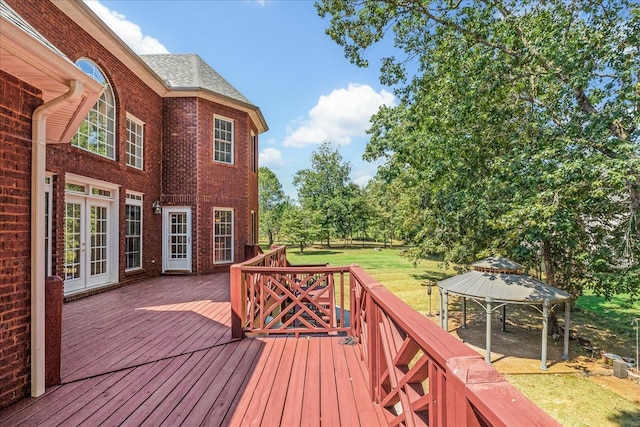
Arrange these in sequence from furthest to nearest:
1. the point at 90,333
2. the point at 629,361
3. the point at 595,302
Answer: the point at 595,302 → the point at 629,361 → the point at 90,333

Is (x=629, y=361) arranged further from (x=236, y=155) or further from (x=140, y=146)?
(x=140, y=146)

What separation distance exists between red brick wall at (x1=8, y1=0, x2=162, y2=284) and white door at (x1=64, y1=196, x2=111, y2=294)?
362mm

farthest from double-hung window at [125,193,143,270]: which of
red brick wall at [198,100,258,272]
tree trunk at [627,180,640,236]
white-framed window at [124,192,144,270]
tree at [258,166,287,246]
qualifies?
tree at [258,166,287,246]

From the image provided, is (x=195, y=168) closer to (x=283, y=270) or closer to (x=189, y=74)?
(x=189, y=74)

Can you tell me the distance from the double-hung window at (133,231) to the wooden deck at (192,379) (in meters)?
3.65

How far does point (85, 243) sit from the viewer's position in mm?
7273

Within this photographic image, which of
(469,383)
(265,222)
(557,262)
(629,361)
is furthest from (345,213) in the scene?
(469,383)

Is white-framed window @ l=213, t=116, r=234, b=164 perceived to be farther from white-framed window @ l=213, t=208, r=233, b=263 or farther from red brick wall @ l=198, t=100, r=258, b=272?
white-framed window @ l=213, t=208, r=233, b=263

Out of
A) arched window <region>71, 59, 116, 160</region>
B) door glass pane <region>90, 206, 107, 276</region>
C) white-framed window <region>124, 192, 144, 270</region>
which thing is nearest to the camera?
arched window <region>71, 59, 116, 160</region>

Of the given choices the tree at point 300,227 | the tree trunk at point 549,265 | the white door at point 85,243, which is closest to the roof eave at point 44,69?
the white door at point 85,243

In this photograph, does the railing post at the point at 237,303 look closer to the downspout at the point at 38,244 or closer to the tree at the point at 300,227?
the downspout at the point at 38,244

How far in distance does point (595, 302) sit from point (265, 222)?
27857mm

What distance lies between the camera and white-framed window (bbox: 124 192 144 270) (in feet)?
28.8

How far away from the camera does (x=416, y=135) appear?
9070 mm
